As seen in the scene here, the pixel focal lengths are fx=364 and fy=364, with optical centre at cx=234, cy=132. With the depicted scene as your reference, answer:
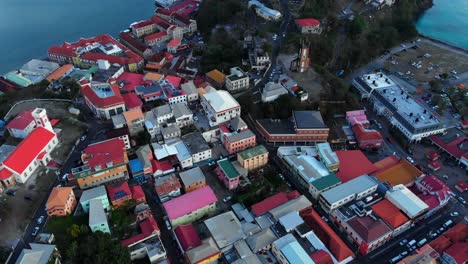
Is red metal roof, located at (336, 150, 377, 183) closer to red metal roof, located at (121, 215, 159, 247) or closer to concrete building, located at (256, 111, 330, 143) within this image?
concrete building, located at (256, 111, 330, 143)

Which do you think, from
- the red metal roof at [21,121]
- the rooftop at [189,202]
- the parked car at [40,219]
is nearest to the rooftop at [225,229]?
the rooftop at [189,202]

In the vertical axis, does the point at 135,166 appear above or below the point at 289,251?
above

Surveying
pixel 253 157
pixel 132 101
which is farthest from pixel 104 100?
pixel 253 157

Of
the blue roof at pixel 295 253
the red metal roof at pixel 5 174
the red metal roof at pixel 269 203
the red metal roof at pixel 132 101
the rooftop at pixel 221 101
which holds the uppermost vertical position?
the rooftop at pixel 221 101

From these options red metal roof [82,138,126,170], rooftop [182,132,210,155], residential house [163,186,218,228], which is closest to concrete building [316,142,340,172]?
rooftop [182,132,210,155]

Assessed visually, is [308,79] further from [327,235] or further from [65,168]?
[65,168]

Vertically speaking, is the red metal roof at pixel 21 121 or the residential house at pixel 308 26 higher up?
the residential house at pixel 308 26

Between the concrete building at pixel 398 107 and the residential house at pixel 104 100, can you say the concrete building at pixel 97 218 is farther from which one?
the concrete building at pixel 398 107
